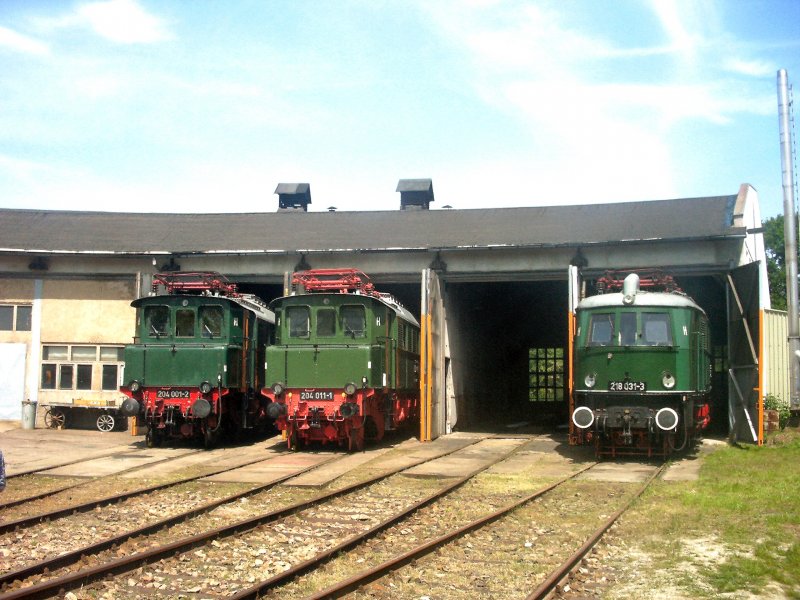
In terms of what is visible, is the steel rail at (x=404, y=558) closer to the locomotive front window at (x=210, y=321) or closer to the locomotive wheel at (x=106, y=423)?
the locomotive front window at (x=210, y=321)

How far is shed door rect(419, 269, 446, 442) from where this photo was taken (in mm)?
20328

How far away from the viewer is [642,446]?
53.2ft

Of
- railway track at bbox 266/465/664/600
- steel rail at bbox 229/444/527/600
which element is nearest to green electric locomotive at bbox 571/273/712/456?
steel rail at bbox 229/444/527/600

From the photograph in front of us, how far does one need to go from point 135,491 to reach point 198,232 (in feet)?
45.8

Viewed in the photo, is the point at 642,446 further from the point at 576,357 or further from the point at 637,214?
the point at 637,214

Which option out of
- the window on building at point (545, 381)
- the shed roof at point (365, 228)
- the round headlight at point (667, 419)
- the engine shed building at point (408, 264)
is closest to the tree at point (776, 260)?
the window on building at point (545, 381)

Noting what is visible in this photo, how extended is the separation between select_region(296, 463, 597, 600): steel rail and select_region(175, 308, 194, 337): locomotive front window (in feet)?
31.6

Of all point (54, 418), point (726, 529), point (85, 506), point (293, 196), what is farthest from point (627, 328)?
point (293, 196)

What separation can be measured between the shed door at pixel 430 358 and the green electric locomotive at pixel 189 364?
14.1 feet

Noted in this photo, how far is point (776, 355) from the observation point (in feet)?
72.6

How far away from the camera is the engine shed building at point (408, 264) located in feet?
63.5

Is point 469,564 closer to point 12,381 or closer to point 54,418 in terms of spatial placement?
point 54,418

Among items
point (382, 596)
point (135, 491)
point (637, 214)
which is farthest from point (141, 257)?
point (382, 596)

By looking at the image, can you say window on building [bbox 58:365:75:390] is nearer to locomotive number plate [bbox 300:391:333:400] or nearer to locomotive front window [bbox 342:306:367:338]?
locomotive number plate [bbox 300:391:333:400]
